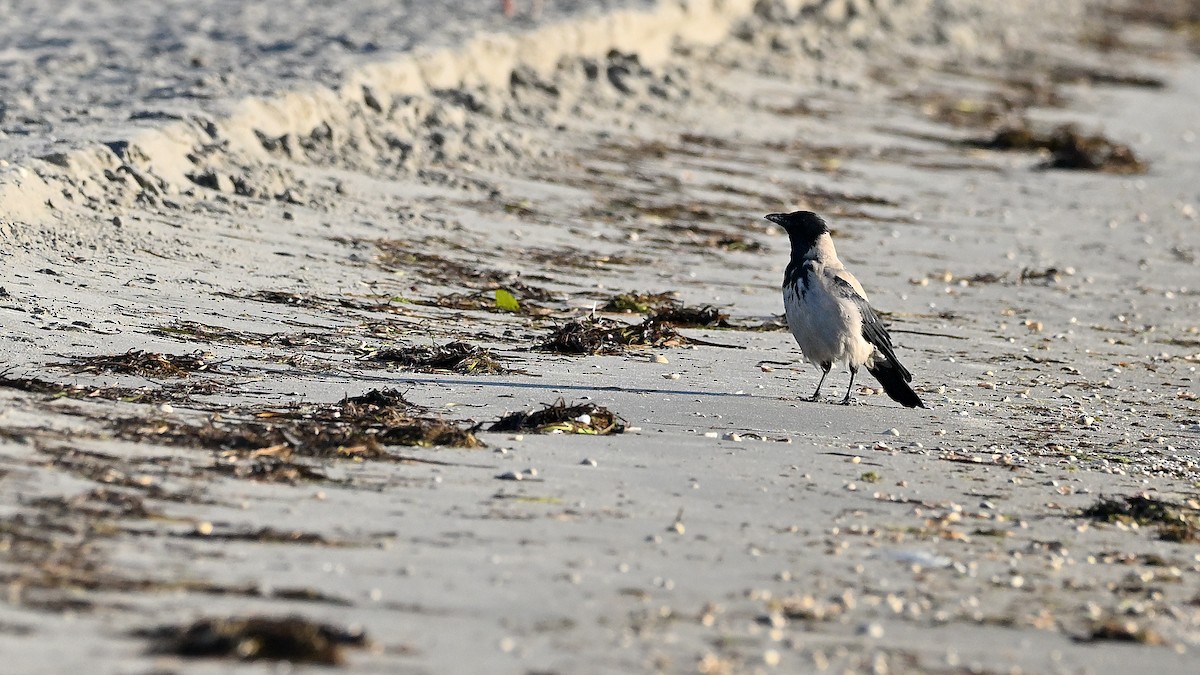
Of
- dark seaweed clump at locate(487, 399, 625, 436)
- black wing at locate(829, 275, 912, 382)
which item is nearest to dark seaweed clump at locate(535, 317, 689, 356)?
black wing at locate(829, 275, 912, 382)

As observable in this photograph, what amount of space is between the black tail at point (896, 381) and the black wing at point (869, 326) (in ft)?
0.04

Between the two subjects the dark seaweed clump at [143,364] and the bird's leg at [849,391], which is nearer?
the dark seaweed clump at [143,364]

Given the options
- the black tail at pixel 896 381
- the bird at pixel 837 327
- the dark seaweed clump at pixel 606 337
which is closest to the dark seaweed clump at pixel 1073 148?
the dark seaweed clump at pixel 606 337

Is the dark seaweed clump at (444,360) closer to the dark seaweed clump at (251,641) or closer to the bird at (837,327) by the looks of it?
the bird at (837,327)

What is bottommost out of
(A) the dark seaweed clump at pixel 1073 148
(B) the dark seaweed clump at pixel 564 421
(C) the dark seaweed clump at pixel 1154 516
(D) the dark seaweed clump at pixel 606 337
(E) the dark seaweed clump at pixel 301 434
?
(A) the dark seaweed clump at pixel 1073 148

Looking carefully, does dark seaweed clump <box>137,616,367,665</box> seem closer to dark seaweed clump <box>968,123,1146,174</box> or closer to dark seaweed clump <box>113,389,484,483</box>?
dark seaweed clump <box>113,389,484,483</box>

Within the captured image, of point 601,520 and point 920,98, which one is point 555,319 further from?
point 920,98

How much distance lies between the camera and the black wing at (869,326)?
304 inches

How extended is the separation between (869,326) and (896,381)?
28 cm

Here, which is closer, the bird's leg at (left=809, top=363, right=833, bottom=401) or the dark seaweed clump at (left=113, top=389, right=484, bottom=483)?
the dark seaweed clump at (left=113, top=389, right=484, bottom=483)

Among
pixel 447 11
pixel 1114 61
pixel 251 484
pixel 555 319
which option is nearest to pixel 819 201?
pixel 555 319

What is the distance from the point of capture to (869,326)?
7754mm

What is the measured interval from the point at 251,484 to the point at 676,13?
556 inches

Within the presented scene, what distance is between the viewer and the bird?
766 centimetres
